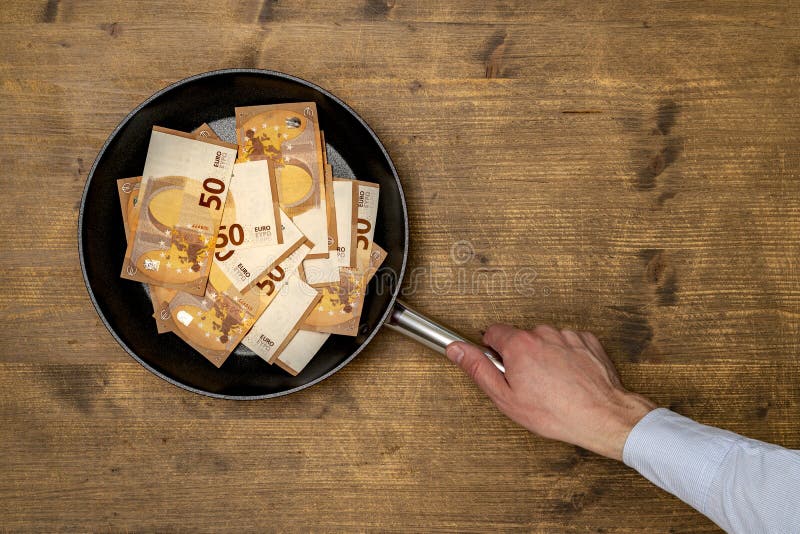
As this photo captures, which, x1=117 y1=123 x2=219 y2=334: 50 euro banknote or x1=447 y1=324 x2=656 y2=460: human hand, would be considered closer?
x1=447 y1=324 x2=656 y2=460: human hand

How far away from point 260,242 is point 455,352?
0.37 metres

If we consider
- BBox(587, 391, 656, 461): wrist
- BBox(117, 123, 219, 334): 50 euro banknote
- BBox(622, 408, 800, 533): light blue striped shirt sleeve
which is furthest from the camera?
BBox(117, 123, 219, 334): 50 euro banknote

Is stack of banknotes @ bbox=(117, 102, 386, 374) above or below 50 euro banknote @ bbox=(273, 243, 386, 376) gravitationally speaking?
above

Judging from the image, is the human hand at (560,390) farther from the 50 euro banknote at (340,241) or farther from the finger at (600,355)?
the 50 euro banknote at (340,241)

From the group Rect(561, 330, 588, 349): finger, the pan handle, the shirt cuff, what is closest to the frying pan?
the pan handle

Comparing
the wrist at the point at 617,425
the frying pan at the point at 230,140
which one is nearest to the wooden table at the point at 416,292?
the frying pan at the point at 230,140

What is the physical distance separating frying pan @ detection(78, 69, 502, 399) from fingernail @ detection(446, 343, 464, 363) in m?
0.01

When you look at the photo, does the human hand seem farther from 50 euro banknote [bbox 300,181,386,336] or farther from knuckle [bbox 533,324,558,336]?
50 euro banknote [bbox 300,181,386,336]

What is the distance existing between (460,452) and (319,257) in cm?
40

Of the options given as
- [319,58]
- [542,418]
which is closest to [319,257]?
[319,58]

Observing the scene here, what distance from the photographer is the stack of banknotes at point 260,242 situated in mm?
869

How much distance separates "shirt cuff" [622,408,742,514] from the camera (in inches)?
25.8

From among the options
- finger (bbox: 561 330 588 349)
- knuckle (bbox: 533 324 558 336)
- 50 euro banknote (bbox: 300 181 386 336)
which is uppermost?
finger (bbox: 561 330 588 349)

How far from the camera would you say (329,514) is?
2.85 ft
